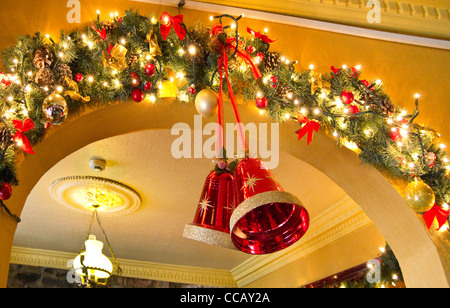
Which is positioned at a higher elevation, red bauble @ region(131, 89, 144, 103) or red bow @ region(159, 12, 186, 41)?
red bow @ region(159, 12, 186, 41)

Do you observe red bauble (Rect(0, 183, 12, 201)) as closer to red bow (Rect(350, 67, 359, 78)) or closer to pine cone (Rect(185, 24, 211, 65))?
pine cone (Rect(185, 24, 211, 65))

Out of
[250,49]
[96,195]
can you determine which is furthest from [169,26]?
[96,195]

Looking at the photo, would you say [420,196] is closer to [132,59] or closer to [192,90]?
[192,90]

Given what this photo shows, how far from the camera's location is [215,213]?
1.47 meters

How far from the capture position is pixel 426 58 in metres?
2.41

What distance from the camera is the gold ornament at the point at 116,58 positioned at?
1664 millimetres

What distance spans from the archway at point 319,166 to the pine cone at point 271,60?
19cm

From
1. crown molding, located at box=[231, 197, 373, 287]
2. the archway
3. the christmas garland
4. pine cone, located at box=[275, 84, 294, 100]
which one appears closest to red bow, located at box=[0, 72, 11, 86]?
the christmas garland

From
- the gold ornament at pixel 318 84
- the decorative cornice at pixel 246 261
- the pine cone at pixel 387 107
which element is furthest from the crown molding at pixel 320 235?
the gold ornament at pixel 318 84

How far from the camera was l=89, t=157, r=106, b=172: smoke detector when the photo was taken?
3213 mm

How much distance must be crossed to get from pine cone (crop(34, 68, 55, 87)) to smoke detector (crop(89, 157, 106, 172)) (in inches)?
65.2

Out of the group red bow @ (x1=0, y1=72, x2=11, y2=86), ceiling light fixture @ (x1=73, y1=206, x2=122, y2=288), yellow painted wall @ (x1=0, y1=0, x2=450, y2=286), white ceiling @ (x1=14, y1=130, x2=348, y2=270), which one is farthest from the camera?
ceiling light fixture @ (x1=73, y1=206, x2=122, y2=288)

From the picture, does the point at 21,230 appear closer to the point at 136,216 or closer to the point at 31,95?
the point at 136,216

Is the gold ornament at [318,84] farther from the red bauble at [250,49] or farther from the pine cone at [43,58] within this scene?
the pine cone at [43,58]
